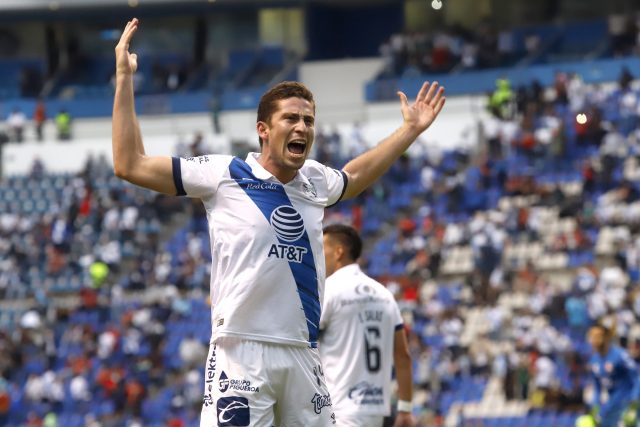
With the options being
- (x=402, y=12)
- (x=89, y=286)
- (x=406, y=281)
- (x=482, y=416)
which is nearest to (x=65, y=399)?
(x=89, y=286)

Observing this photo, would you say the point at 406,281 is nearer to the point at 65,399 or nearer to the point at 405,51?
the point at 65,399

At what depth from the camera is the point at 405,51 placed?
4012cm

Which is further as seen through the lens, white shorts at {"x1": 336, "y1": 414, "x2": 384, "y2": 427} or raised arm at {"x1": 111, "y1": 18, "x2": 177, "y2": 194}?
white shorts at {"x1": 336, "y1": 414, "x2": 384, "y2": 427}

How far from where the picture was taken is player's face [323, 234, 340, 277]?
10844 mm

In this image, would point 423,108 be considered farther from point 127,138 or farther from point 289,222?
point 127,138

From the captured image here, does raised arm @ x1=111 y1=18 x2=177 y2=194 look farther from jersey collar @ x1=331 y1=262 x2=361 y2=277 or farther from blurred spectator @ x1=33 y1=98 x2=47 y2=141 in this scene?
blurred spectator @ x1=33 y1=98 x2=47 y2=141

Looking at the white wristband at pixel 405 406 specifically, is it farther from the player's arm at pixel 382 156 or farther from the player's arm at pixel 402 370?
the player's arm at pixel 382 156

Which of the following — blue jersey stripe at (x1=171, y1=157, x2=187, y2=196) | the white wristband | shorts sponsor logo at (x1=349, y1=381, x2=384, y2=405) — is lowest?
the white wristband

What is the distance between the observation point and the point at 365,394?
10.8m

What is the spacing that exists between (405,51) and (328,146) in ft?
20.4

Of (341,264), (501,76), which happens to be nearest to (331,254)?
(341,264)

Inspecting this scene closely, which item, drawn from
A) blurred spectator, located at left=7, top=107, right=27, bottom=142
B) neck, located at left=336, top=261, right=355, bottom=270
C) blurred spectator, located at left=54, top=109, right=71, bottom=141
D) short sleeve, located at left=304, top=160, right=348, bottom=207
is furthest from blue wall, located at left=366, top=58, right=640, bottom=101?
short sleeve, located at left=304, top=160, right=348, bottom=207

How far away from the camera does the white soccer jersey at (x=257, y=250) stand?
7.55m

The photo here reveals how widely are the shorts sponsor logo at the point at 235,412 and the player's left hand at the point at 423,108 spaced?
68.8 inches
